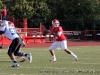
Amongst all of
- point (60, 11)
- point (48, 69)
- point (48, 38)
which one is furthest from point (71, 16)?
point (48, 69)

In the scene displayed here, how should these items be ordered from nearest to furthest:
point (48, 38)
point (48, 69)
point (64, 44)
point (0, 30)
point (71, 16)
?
point (48, 69) → point (0, 30) → point (64, 44) → point (48, 38) → point (71, 16)

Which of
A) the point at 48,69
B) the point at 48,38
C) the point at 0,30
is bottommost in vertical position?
the point at 48,38

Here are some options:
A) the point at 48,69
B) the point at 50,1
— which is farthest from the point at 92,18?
the point at 48,69

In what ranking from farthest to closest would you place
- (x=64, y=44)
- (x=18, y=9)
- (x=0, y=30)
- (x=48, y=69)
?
1. (x=18, y=9)
2. (x=64, y=44)
3. (x=0, y=30)
4. (x=48, y=69)

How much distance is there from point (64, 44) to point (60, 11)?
36.5m

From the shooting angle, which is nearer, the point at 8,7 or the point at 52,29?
the point at 52,29

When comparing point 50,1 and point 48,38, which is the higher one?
point 50,1

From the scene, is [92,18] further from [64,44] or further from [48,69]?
[48,69]

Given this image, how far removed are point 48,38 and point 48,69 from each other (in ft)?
89.9

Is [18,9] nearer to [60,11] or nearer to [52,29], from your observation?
[60,11]

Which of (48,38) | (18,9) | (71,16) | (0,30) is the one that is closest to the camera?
(0,30)

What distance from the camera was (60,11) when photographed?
174 feet

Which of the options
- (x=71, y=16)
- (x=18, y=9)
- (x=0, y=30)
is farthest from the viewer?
(x=71, y=16)

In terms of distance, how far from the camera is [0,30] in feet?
46.8
